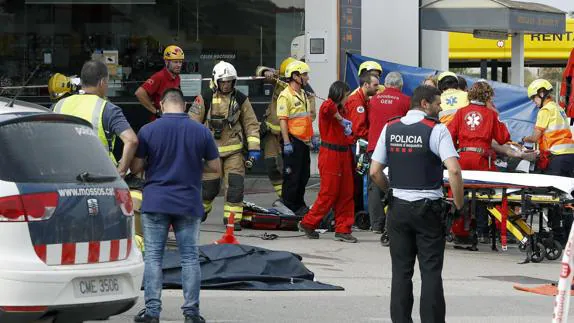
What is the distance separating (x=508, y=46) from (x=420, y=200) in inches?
970

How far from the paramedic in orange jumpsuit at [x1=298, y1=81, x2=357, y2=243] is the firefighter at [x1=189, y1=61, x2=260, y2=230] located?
822 millimetres

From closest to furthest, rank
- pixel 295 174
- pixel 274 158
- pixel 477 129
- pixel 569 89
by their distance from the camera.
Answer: pixel 477 129 < pixel 274 158 < pixel 295 174 < pixel 569 89

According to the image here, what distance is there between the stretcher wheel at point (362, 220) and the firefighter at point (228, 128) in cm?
216

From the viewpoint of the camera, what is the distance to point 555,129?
15.0 metres

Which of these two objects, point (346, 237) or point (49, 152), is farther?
point (346, 237)

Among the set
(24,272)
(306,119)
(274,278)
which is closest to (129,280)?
(24,272)

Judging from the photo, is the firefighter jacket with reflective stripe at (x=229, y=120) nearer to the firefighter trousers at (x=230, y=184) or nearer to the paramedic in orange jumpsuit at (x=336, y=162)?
the firefighter trousers at (x=230, y=184)

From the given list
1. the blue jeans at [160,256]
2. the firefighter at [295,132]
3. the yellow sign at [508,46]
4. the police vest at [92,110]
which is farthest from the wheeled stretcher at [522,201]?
the yellow sign at [508,46]

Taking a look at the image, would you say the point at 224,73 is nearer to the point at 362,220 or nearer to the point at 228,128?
the point at 228,128

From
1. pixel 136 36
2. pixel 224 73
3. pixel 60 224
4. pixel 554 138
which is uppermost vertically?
pixel 136 36

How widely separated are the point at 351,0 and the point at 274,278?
33.6 feet

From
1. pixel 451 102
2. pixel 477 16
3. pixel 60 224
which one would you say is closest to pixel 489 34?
pixel 477 16

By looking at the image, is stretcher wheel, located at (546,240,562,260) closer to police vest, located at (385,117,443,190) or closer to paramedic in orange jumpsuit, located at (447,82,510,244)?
paramedic in orange jumpsuit, located at (447,82,510,244)

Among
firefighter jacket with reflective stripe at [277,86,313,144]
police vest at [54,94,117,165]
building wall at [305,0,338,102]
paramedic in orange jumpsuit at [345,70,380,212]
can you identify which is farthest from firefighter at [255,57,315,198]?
police vest at [54,94,117,165]
